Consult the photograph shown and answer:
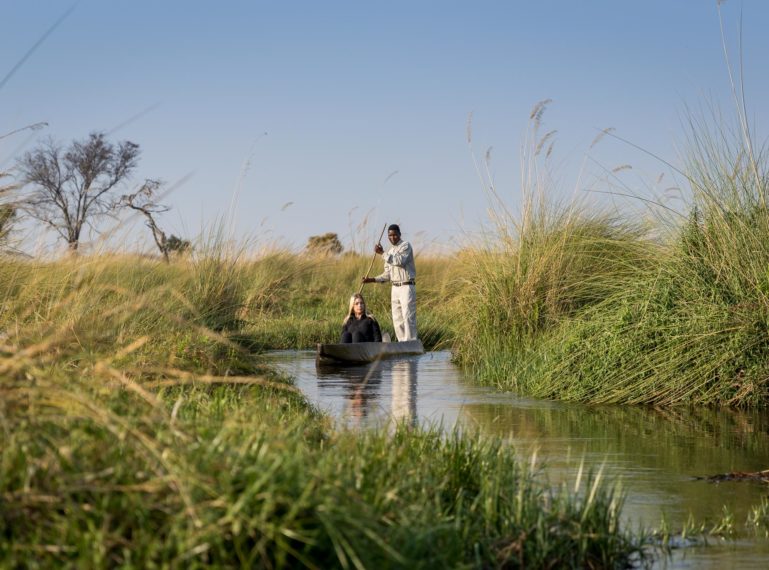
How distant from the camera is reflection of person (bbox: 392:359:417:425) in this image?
1116 centimetres

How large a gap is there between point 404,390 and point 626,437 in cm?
428

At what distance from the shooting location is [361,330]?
60.1 feet

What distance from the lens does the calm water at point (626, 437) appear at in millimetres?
6832

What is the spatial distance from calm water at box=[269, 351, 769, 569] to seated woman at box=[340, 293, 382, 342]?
276cm

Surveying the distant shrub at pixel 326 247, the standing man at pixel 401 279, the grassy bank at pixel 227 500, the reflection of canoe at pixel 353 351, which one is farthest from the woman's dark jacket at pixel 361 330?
the grassy bank at pixel 227 500

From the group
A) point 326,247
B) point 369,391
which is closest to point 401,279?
point 369,391

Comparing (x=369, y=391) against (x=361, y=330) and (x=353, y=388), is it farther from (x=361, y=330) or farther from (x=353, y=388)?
(x=361, y=330)

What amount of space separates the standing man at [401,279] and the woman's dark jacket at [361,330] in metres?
1.31

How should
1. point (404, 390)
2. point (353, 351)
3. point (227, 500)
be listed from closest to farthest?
point (227, 500) < point (404, 390) < point (353, 351)

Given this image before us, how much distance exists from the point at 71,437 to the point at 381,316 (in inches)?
824

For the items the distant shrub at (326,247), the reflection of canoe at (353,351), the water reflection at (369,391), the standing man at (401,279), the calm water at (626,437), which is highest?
the distant shrub at (326,247)

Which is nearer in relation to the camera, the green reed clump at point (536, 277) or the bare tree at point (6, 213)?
the bare tree at point (6, 213)

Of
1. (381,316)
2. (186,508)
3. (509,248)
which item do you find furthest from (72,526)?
(381,316)

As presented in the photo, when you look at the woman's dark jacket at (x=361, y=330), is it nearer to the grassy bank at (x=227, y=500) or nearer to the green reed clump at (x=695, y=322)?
the green reed clump at (x=695, y=322)
